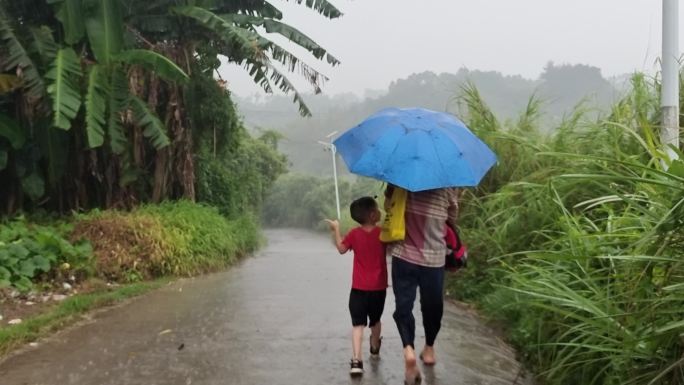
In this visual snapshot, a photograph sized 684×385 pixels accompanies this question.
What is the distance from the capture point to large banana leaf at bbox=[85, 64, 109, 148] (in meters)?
9.57

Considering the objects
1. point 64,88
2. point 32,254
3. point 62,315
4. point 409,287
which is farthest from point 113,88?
point 409,287

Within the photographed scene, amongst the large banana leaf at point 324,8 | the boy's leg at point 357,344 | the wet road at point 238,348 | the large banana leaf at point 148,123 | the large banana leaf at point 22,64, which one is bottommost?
the wet road at point 238,348

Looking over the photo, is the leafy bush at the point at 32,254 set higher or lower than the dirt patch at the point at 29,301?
higher

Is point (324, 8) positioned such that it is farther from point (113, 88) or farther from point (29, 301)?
point (29, 301)

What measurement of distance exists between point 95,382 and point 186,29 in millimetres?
10220

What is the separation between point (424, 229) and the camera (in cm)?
466

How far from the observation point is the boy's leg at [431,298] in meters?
4.69

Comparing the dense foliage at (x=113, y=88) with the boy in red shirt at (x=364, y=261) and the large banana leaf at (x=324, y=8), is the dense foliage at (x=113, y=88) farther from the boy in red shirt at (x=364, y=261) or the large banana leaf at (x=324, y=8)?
the boy in red shirt at (x=364, y=261)

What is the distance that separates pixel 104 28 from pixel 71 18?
508 mm

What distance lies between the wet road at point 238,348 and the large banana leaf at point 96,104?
2681 mm

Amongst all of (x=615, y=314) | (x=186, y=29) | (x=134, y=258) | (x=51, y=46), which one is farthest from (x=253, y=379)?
(x=186, y=29)

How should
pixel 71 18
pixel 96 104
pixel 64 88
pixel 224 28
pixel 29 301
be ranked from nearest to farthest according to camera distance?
pixel 29 301 < pixel 64 88 < pixel 96 104 < pixel 71 18 < pixel 224 28

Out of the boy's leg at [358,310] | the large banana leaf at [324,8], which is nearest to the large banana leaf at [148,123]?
the large banana leaf at [324,8]

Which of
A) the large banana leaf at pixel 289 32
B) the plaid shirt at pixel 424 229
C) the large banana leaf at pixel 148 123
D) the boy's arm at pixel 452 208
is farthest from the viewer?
the large banana leaf at pixel 289 32
